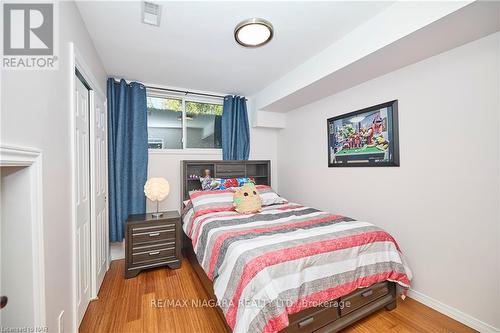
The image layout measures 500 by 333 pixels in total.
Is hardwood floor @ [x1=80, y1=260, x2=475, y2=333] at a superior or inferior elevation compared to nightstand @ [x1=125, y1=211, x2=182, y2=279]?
inferior

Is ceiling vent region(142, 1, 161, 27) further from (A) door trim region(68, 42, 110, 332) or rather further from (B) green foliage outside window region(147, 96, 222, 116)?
(B) green foliage outside window region(147, 96, 222, 116)

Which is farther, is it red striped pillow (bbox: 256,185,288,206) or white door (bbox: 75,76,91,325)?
red striped pillow (bbox: 256,185,288,206)

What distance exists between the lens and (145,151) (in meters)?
3.02

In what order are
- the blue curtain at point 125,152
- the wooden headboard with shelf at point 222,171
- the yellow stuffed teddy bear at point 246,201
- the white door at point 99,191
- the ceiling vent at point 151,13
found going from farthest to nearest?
the wooden headboard with shelf at point 222,171
the blue curtain at point 125,152
the yellow stuffed teddy bear at point 246,201
the white door at point 99,191
the ceiling vent at point 151,13

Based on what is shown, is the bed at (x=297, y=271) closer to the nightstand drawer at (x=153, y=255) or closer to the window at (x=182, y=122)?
the nightstand drawer at (x=153, y=255)

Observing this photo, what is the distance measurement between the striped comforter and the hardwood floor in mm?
330

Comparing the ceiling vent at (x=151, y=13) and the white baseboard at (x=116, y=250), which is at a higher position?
the ceiling vent at (x=151, y=13)

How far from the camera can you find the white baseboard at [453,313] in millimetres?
1629

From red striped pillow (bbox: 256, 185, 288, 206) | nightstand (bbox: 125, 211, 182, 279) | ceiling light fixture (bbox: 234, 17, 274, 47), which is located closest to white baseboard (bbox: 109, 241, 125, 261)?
nightstand (bbox: 125, 211, 182, 279)

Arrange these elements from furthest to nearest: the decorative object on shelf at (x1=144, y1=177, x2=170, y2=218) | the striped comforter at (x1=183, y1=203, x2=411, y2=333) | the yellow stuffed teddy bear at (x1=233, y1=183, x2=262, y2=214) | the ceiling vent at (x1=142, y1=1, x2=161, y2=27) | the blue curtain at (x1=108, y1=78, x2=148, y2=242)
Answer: the blue curtain at (x1=108, y1=78, x2=148, y2=242)
the decorative object on shelf at (x1=144, y1=177, x2=170, y2=218)
the yellow stuffed teddy bear at (x1=233, y1=183, x2=262, y2=214)
the ceiling vent at (x1=142, y1=1, x2=161, y2=27)
the striped comforter at (x1=183, y1=203, x2=411, y2=333)

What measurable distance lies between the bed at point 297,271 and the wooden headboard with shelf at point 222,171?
122 cm

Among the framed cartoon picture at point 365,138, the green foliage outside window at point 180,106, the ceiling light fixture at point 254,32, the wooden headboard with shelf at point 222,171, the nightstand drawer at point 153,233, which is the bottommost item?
the nightstand drawer at point 153,233

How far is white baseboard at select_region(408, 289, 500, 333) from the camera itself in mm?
1629

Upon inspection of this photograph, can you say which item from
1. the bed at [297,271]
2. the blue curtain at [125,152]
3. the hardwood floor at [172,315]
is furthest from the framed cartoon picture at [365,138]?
the blue curtain at [125,152]
